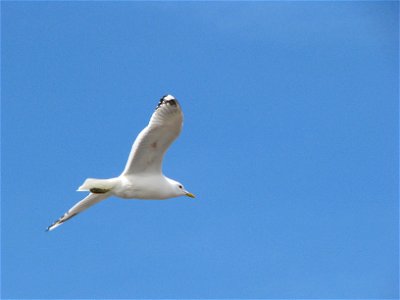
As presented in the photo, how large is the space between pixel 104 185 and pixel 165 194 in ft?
2.70

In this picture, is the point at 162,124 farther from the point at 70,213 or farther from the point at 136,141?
the point at 70,213

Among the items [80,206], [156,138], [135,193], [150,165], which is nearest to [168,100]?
[156,138]

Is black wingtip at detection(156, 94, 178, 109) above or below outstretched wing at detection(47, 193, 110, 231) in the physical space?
above

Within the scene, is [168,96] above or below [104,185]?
above

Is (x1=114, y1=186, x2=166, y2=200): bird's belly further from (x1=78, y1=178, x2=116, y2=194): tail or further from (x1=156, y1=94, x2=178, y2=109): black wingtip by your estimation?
(x1=156, y1=94, x2=178, y2=109): black wingtip

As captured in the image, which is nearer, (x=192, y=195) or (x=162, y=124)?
(x=162, y=124)

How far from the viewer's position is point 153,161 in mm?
11078

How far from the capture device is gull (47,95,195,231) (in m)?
10.7

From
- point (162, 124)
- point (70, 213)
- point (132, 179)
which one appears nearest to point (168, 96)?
point (162, 124)

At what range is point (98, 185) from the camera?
1081 centimetres

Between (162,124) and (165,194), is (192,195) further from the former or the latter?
(162,124)

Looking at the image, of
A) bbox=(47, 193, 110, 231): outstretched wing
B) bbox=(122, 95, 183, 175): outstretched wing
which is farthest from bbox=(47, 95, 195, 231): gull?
bbox=(47, 193, 110, 231): outstretched wing

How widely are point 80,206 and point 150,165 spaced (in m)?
1.28

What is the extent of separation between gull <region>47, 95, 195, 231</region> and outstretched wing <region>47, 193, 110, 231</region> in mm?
168
